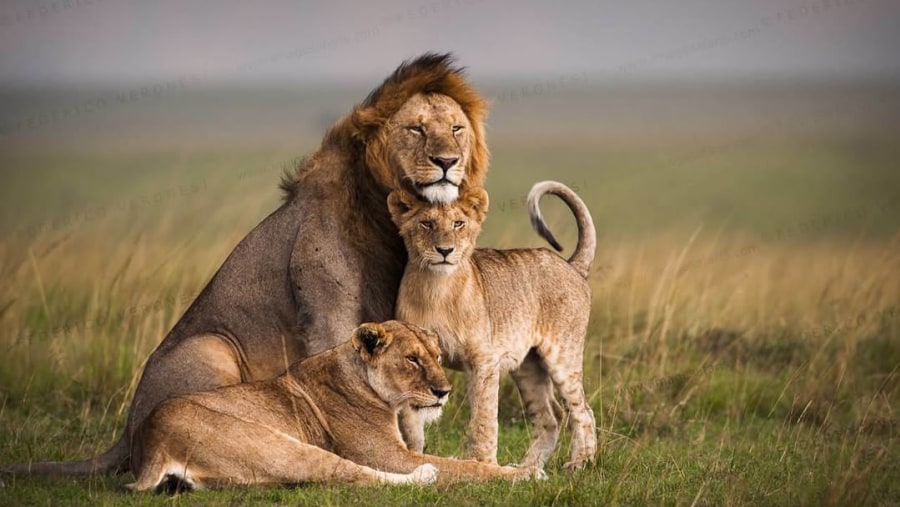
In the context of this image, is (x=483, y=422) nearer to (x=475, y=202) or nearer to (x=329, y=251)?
(x=475, y=202)

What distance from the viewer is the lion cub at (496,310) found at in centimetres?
759

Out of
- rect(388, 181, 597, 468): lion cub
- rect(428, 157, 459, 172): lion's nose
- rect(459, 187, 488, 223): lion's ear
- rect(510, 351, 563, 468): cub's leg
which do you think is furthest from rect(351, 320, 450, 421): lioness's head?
rect(510, 351, 563, 468): cub's leg

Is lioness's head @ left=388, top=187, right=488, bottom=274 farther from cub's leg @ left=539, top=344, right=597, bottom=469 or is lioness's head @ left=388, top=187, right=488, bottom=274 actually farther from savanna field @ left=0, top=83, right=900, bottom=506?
savanna field @ left=0, top=83, right=900, bottom=506

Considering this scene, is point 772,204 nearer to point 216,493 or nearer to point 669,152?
point 669,152

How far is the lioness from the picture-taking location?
7.07 m

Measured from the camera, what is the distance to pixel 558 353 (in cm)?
812

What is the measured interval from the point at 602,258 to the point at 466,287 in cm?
1175

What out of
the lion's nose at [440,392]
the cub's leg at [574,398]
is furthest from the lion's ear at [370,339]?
the cub's leg at [574,398]

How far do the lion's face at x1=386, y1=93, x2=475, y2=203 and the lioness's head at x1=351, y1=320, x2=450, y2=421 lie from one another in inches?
28.2

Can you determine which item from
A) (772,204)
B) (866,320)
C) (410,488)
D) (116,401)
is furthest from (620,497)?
(772,204)

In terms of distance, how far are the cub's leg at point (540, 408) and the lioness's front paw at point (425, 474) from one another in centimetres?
111

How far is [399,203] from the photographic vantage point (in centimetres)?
770

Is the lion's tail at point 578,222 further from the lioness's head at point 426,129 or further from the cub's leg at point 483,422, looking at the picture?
the cub's leg at point 483,422

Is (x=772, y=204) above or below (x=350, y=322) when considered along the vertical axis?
below
